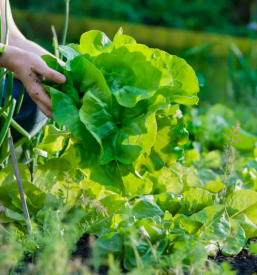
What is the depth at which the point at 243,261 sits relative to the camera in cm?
117

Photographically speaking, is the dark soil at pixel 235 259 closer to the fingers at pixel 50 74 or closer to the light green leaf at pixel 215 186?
the light green leaf at pixel 215 186

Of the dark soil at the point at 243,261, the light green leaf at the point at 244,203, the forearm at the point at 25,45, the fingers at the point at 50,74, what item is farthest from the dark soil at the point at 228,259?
the forearm at the point at 25,45

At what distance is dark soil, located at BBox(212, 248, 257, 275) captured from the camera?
43.9 inches

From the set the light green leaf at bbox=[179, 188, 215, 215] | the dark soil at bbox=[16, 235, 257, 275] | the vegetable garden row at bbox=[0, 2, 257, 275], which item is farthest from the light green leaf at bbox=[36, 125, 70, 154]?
the light green leaf at bbox=[179, 188, 215, 215]

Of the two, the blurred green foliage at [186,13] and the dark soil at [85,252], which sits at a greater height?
the dark soil at [85,252]

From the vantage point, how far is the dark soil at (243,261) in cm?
111

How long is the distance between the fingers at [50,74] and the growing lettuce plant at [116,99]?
0.02 m

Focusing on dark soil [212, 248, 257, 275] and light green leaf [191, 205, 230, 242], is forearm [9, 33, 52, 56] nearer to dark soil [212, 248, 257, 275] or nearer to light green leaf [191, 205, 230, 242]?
light green leaf [191, 205, 230, 242]

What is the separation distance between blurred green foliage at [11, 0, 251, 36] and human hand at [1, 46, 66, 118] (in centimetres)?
560

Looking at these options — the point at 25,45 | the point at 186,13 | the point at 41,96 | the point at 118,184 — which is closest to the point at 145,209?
the point at 118,184

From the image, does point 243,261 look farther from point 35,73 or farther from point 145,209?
point 35,73

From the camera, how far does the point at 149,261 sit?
1.03 metres

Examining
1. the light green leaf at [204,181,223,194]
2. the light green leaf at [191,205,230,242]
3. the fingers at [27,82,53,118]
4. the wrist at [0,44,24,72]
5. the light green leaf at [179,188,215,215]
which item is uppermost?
the wrist at [0,44,24,72]

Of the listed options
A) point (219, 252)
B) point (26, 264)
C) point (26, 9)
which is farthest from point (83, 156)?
point (26, 9)
